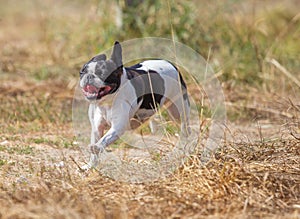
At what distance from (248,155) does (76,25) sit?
22.2 feet

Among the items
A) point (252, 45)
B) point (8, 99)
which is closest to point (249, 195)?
point (8, 99)

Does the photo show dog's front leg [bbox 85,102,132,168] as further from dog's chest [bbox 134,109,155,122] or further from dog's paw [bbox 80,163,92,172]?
dog's chest [bbox 134,109,155,122]

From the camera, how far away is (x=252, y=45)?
948 centimetres

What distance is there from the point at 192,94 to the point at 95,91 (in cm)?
343

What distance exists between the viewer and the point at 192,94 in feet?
27.8

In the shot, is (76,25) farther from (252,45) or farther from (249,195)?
(249,195)

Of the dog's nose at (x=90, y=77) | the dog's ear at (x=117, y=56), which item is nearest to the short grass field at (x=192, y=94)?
the dog's ear at (x=117, y=56)

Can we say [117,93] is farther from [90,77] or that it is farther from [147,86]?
[147,86]

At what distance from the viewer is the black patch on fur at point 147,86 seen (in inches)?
216

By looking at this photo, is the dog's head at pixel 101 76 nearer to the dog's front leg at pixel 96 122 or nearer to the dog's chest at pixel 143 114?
the dog's front leg at pixel 96 122

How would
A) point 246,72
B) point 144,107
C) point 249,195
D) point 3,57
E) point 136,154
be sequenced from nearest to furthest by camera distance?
point 249,195 → point 144,107 → point 136,154 → point 246,72 → point 3,57

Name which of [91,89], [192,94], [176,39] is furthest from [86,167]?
[176,39]

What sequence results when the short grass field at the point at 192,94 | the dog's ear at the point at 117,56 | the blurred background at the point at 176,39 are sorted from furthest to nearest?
the blurred background at the point at 176,39, the dog's ear at the point at 117,56, the short grass field at the point at 192,94

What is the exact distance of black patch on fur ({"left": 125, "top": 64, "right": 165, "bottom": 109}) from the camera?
18.0 ft
